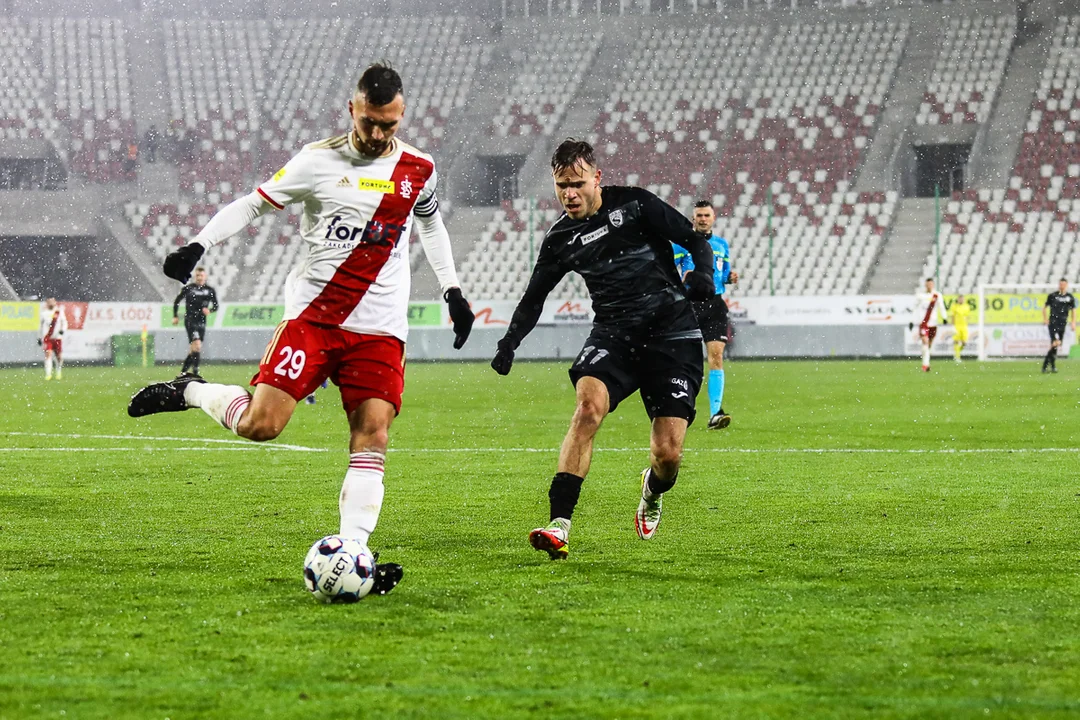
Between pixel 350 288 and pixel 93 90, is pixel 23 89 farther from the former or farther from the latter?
pixel 350 288

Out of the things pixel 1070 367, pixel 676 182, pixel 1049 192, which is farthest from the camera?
pixel 676 182

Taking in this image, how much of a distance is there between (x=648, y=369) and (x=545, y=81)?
4129 centimetres

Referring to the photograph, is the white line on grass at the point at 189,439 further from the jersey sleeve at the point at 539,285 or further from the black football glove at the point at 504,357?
the black football glove at the point at 504,357

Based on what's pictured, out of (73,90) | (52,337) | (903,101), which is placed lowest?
(52,337)

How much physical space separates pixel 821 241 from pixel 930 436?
28020 millimetres

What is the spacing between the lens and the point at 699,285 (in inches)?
261

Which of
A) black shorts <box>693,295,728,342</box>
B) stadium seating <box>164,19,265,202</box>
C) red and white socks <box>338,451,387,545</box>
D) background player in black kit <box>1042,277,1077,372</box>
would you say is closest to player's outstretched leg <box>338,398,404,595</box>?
red and white socks <box>338,451,387,545</box>

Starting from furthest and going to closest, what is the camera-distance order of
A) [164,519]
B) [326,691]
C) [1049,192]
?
[1049,192], [164,519], [326,691]

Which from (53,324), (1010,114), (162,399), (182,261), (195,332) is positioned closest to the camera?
(182,261)

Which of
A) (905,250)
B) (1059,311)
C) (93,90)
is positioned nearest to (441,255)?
(1059,311)

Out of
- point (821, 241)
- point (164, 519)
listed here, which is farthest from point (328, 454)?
point (821, 241)

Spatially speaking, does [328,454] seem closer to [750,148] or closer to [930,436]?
[930,436]

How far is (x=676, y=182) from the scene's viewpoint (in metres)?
43.4

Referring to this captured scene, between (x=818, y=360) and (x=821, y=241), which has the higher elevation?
(x=821, y=241)
